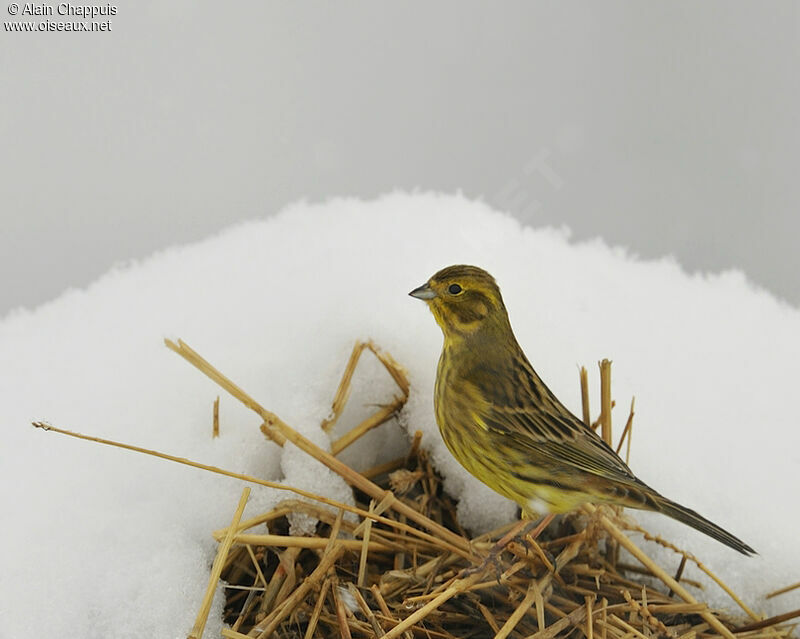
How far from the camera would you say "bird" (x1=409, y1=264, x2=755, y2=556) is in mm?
1690

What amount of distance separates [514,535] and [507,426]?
24cm

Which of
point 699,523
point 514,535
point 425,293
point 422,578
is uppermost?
point 425,293

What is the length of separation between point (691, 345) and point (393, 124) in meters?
1.14

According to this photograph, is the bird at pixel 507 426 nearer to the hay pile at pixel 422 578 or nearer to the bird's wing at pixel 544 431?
the bird's wing at pixel 544 431

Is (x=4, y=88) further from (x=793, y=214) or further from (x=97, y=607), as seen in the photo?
(x=793, y=214)

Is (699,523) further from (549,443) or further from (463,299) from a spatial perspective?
(463,299)

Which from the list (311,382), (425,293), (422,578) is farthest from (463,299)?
(422,578)

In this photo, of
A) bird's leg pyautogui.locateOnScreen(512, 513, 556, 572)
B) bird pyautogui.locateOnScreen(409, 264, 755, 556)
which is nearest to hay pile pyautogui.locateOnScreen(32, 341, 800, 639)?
bird's leg pyautogui.locateOnScreen(512, 513, 556, 572)

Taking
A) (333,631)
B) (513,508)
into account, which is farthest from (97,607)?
(513,508)

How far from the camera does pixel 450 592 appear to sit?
158 centimetres

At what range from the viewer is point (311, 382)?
1.96m

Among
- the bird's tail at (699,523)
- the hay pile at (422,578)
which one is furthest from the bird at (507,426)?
the hay pile at (422,578)

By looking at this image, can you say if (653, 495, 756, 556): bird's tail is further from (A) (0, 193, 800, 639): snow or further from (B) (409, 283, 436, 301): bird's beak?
(B) (409, 283, 436, 301): bird's beak

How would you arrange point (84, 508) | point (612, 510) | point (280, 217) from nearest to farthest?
1. point (84, 508)
2. point (612, 510)
3. point (280, 217)
